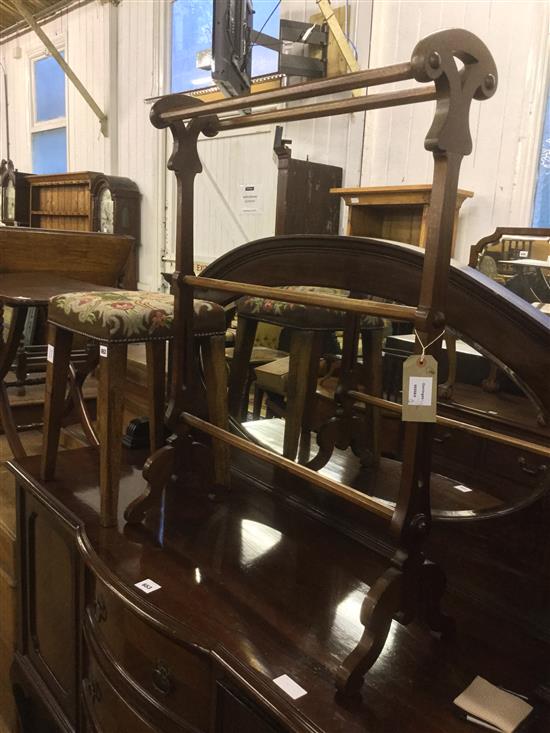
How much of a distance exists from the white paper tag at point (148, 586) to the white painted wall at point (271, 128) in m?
2.52

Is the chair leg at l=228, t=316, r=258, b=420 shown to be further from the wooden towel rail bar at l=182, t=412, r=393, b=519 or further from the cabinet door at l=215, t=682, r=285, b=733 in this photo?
the cabinet door at l=215, t=682, r=285, b=733

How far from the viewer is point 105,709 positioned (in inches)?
51.6

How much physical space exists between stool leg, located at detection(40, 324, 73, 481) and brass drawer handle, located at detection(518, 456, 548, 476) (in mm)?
1126

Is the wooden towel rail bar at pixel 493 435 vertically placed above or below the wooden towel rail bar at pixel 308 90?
below

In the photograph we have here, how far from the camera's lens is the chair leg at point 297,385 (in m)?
1.71

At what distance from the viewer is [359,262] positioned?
1293mm

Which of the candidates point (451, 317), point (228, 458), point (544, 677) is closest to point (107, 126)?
point (228, 458)

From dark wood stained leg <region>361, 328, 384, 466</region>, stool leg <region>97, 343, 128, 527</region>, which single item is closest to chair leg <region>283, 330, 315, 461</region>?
dark wood stained leg <region>361, 328, 384, 466</region>

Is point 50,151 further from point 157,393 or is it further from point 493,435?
point 493,435

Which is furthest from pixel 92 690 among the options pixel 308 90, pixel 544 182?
pixel 544 182

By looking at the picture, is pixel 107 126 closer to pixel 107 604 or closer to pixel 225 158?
pixel 225 158

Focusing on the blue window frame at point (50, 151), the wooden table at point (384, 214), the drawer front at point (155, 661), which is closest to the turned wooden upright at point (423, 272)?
the drawer front at point (155, 661)

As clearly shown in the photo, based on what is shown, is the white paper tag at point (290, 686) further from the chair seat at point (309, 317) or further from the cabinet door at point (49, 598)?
the chair seat at point (309, 317)

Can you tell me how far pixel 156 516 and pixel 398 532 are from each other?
2.37 ft
